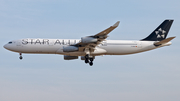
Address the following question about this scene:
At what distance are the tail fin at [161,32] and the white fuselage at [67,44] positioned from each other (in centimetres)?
172

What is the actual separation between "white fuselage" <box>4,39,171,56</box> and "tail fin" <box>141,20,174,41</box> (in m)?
1.72

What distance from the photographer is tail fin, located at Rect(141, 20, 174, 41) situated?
6431 centimetres

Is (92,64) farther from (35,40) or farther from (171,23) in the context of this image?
(171,23)

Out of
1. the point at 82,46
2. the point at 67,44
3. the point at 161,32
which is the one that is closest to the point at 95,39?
the point at 82,46

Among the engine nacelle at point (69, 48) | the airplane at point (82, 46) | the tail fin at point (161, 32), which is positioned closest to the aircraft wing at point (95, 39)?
the airplane at point (82, 46)

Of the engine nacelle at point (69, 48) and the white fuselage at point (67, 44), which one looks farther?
the white fuselage at point (67, 44)

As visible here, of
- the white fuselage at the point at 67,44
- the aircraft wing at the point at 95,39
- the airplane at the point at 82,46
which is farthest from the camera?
the white fuselage at the point at 67,44

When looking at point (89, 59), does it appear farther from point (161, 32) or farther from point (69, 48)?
point (161, 32)

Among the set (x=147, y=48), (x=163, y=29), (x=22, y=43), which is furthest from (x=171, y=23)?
(x=22, y=43)

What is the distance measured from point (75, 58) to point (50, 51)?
244 inches

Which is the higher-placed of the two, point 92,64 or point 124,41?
point 124,41

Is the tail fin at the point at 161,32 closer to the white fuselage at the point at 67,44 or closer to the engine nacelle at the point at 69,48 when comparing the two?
the white fuselage at the point at 67,44

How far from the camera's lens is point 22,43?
60.3 meters

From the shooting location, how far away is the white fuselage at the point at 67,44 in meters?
59.5
